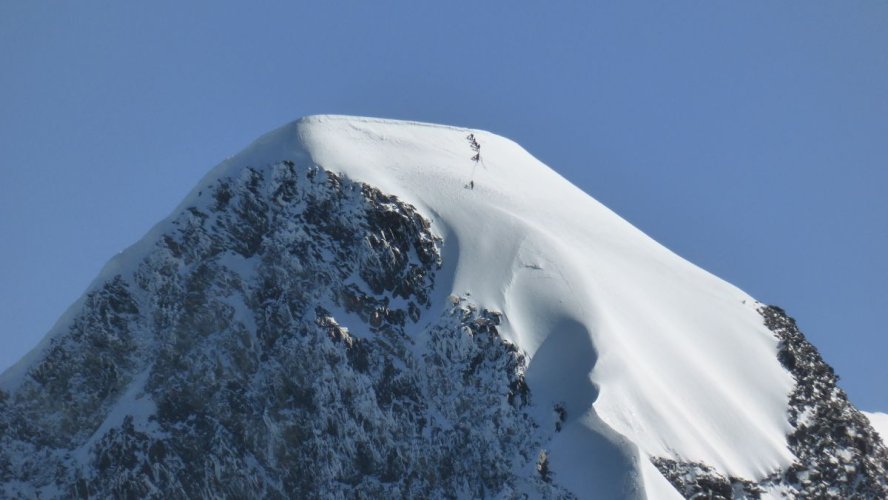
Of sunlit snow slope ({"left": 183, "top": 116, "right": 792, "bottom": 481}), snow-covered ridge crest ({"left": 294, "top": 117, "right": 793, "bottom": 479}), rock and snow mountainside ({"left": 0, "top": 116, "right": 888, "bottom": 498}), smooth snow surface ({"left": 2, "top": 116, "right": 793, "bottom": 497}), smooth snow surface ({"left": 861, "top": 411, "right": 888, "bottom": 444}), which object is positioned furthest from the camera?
smooth snow surface ({"left": 861, "top": 411, "right": 888, "bottom": 444})

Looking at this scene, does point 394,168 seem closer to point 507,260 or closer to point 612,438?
point 507,260

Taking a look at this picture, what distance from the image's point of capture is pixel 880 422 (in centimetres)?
14775

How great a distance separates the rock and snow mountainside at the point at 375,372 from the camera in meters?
119

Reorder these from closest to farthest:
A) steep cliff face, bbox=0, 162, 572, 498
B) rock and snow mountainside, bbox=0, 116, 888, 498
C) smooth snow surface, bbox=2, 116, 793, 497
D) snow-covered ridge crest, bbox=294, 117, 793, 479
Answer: steep cliff face, bbox=0, 162, 572, 498, rock and snow mountainside, bbox=0, 116, 888, 498, smooth snow surface, bbox=2, 116, 793, 497, snow-covered ridge crest, bbox=294, 117, 793, 479

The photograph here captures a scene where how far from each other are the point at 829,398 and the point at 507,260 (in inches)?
973

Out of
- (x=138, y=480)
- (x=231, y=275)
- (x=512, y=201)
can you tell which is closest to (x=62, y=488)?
(x=138, y=480)

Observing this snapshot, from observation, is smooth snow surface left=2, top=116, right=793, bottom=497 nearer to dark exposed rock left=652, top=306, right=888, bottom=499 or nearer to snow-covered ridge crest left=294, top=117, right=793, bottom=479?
snow-covered ridge crest left=294, top=117, right=793, bottom=479

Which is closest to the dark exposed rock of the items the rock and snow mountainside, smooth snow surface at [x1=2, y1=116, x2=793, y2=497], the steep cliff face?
the rock and snow mountainside

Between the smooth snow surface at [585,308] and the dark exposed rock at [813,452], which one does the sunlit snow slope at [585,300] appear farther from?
the dark exposed rock at [813,452]

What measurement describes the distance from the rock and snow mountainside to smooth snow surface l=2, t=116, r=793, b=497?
0.18m

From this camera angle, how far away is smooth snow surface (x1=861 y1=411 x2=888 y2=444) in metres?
143

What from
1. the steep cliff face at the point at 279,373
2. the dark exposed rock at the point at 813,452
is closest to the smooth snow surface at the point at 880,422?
the dark exposed rock at the point at 813,452

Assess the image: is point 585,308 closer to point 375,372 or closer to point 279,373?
point 375,372

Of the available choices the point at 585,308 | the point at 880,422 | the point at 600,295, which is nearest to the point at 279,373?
the point at 585,308
